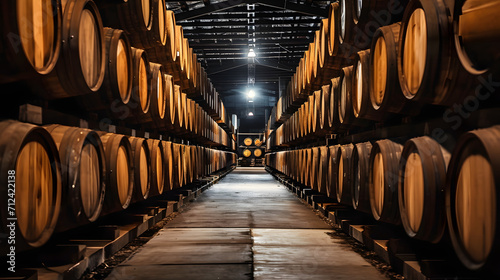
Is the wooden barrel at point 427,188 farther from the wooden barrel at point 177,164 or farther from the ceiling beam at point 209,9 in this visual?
the ceiling beam at point 209,9

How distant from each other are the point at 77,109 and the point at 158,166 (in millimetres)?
1921

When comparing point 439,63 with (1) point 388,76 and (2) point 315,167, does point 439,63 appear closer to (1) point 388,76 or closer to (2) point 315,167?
(1) point 388,76

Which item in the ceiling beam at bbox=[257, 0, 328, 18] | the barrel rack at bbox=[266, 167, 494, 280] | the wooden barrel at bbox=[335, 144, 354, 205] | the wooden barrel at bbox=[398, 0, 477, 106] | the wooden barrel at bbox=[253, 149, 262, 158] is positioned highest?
the ceiling beam at bbox=[257, 0, 328, 18]

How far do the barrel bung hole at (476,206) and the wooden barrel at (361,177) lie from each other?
158cm

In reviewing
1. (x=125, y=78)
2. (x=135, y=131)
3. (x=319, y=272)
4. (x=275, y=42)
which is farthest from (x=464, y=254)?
(x=275, y=42)

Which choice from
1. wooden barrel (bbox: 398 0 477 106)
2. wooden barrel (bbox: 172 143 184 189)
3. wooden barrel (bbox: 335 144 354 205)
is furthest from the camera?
wooden barrel (bbox: 172 143 184 189)

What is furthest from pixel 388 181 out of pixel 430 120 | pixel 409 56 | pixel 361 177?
pixel 409 56

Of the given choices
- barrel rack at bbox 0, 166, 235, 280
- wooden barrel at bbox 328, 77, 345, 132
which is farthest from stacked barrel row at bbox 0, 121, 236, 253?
wooden barrel at bbox 328, 77, 345, 132

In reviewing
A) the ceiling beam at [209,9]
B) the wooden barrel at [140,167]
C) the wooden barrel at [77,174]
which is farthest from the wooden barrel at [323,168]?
the ceiling beam at [209,9]

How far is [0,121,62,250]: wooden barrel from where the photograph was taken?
1951 millimetres

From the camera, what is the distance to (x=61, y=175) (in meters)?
2.59

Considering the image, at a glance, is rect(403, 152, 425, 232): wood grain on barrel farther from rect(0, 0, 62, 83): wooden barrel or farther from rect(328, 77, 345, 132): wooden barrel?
rect(328, 77, 345, 132): wooden barrel

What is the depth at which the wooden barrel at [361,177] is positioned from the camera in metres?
3.68

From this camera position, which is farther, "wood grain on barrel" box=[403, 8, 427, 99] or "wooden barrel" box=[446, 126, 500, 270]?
"wood grain on barrel" box=[403, 8, 427, 99]
